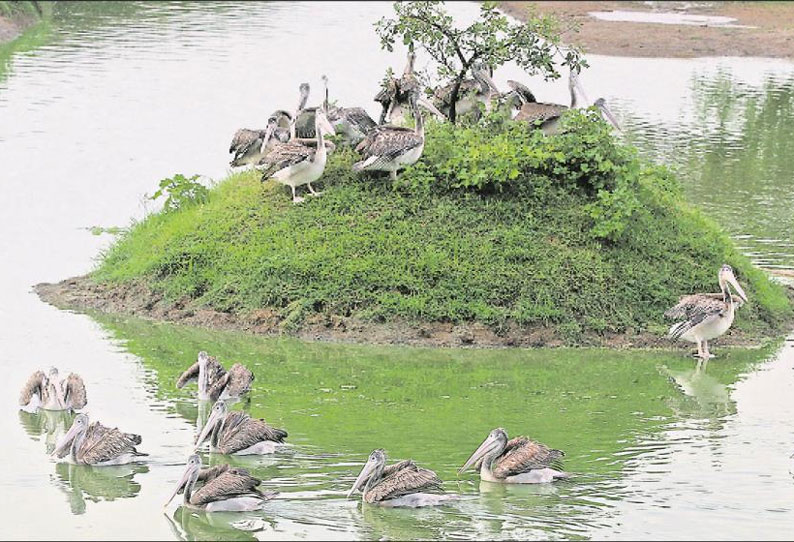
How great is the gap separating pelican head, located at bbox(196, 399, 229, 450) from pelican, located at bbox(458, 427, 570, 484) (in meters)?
1.92

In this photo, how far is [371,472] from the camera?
11.4 meters

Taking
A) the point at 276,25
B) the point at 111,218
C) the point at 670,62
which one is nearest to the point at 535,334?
the point at 111,218

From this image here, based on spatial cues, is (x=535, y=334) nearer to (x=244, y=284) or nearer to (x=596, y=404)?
(x=596, y=404)

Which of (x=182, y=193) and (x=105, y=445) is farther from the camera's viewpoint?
(x=182, y=193)

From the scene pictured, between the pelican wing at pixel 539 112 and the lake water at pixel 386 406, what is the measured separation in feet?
10.2

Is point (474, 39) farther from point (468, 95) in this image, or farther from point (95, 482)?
point (95, 482)

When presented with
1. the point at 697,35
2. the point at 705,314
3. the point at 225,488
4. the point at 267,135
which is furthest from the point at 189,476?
the point at 697,35

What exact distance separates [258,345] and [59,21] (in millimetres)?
29581

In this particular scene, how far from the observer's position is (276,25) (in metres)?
43.8

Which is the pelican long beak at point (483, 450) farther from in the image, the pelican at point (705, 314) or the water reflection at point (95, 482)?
the pelican at point (705, 314)

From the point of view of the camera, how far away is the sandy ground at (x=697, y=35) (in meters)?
38.7

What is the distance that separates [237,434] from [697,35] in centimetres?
3031

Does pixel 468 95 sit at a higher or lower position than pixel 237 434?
higher

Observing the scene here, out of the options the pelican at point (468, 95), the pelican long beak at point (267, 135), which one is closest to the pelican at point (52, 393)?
the pelican long beak at point (267, 135)
